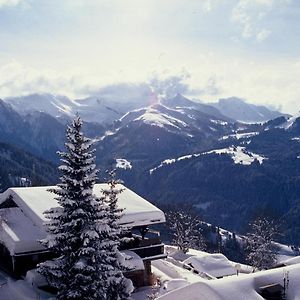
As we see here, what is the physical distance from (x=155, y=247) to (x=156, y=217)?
106 inches

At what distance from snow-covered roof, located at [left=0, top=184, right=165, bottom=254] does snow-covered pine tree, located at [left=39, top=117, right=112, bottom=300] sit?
23.8 ft

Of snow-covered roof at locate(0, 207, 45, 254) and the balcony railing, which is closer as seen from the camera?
snow-covered roof at locate(0, 207, 45, 254)

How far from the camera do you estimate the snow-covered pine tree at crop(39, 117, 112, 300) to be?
25.6 meters

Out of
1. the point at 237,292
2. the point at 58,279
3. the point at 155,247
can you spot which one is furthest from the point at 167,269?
the point at 237,292

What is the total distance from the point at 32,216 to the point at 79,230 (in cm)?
976

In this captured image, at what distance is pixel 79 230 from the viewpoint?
26.2 m

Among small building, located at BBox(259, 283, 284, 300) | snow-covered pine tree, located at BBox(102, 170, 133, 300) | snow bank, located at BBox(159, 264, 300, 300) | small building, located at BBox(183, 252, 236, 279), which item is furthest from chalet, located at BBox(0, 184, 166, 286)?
small building, located at BBox(183, 252, 236, 279)

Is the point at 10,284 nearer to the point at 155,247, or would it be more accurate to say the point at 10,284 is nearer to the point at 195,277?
the point at 155,247

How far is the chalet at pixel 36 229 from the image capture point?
33.8m

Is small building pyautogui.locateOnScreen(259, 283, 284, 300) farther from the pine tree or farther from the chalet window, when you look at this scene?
the chalet window

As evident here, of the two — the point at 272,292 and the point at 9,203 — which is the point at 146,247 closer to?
the point at 9,203

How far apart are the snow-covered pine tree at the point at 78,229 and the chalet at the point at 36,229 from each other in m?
7.10

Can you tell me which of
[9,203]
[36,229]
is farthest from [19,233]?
[9,203]

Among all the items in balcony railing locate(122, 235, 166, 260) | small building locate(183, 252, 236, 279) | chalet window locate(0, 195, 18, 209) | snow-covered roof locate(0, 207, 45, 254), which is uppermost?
chalet window locate(0, 195, 18, 209)
